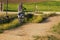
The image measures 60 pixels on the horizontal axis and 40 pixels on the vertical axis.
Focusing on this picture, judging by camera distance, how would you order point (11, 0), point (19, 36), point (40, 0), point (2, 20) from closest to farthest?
point (19, 36) → point (2, 20) → point (11, 0) → point (40, 0)

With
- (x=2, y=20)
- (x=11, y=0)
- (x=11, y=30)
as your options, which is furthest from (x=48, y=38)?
(x=11, y=0)

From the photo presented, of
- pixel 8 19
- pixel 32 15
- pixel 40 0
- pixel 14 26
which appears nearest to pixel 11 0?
pixel 40 0

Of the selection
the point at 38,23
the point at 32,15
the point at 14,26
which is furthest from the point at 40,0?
the point at 14,26

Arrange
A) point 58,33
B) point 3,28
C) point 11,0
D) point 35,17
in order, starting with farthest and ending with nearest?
1. point 11,0
2. point 35,17
3. point 3,28
4. point 58,33

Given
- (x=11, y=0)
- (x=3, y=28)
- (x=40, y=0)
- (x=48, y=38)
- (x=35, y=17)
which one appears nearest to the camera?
(x=48, y=38)

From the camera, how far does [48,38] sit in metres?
11.6

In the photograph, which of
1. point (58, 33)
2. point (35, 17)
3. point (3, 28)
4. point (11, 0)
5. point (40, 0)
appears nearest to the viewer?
point (58, 33)

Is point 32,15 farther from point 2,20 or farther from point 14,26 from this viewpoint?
point 14,26

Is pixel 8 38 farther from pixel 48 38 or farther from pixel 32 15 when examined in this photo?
pixel 32 15

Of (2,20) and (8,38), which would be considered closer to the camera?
(8,38)

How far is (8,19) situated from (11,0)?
47.4 ft

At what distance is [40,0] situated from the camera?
34250 mm

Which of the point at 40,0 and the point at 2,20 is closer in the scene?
the point at 2,20

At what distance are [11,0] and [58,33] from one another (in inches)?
751
